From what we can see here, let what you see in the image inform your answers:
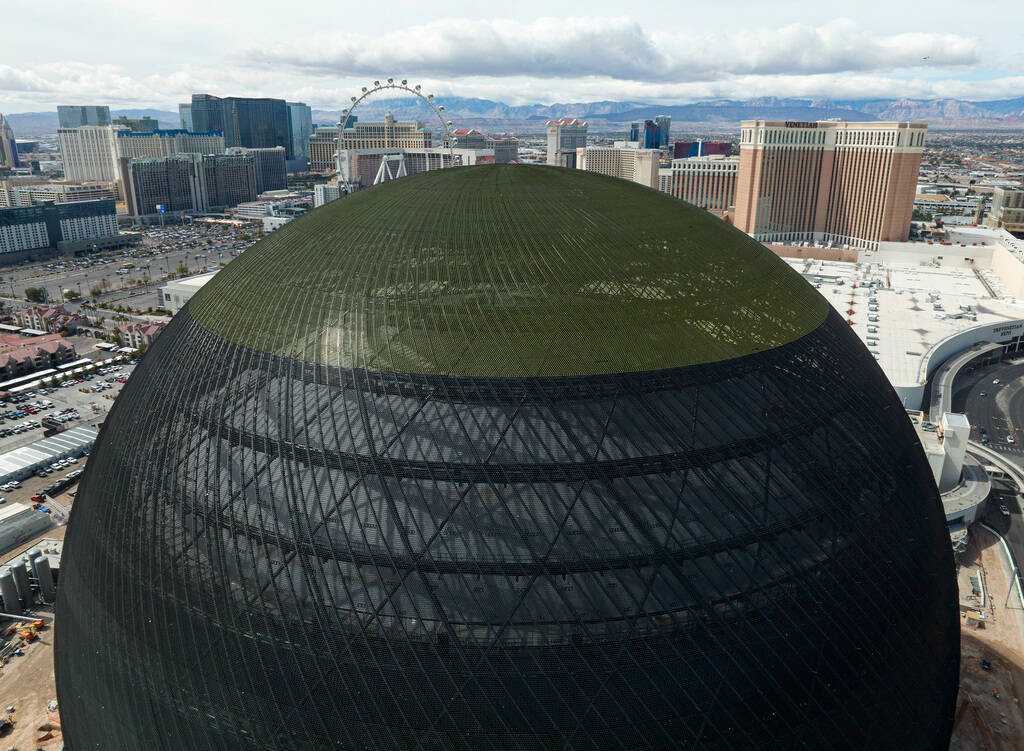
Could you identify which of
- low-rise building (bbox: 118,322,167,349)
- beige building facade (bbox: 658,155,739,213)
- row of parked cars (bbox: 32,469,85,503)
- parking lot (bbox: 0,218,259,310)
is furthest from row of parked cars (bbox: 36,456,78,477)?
beige building facade (bbox: 658,155,739,213)

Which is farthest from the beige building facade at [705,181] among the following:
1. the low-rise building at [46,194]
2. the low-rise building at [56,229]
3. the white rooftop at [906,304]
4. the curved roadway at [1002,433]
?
the low-rise building at [46,194]

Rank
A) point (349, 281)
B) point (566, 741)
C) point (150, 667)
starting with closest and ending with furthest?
1. point (566, 741)
2. point (150, 667)
3. point (349, 281)

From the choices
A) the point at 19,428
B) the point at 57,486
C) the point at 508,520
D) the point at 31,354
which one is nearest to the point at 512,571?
the point at 508,520

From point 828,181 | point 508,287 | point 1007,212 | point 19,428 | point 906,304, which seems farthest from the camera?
point 828,181

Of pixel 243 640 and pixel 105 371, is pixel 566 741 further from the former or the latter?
pixel 105 371

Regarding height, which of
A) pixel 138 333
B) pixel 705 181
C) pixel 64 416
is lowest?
pixel 64 416

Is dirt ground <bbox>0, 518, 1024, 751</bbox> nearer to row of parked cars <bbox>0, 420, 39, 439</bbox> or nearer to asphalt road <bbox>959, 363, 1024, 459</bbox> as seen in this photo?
asphalt road <bbox>959, 363, 1024, 459</bbox>

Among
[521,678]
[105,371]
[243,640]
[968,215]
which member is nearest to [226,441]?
[243,640]

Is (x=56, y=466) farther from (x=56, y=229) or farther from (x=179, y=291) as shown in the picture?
(x=56, y=229)
